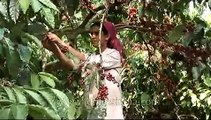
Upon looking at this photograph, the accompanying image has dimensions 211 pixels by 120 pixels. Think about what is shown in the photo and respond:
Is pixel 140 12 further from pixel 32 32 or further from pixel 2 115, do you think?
pixel 2 115

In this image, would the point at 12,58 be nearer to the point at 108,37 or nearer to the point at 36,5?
the point at 36,5

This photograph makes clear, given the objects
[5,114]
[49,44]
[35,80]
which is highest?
[49,44]

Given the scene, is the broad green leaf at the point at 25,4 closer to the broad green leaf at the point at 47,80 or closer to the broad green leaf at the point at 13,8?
the broad green leaf at the point at 13,8

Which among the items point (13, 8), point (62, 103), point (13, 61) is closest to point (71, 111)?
point (62, 103)

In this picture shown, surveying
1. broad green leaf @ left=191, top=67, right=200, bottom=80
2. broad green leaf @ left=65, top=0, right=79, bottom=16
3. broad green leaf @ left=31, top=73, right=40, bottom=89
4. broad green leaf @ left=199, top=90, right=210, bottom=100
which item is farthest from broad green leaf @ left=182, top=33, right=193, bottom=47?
broad green leaf @ left=199, top=90, right=210, bottom=100

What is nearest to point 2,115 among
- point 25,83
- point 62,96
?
point 62,96

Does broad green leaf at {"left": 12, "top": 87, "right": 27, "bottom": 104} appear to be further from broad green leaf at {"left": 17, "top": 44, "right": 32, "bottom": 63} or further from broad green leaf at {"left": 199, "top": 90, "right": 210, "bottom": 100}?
broad green leaf at {"left": 199, "top": 90, "right": 210, "bottom": 100}

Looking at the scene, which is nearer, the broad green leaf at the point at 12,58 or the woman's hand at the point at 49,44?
the broad green leaf at the point at 12,58

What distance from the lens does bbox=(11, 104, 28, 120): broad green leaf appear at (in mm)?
1099

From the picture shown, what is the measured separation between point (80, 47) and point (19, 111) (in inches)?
66.0

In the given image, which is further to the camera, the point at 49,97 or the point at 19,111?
the point at 49,97

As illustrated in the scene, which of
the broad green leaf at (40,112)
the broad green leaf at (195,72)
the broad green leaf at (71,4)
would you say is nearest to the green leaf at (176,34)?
the broad green leaf at (195,72)

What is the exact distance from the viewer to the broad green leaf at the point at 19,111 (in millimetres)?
1099

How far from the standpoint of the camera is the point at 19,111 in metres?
1.11
